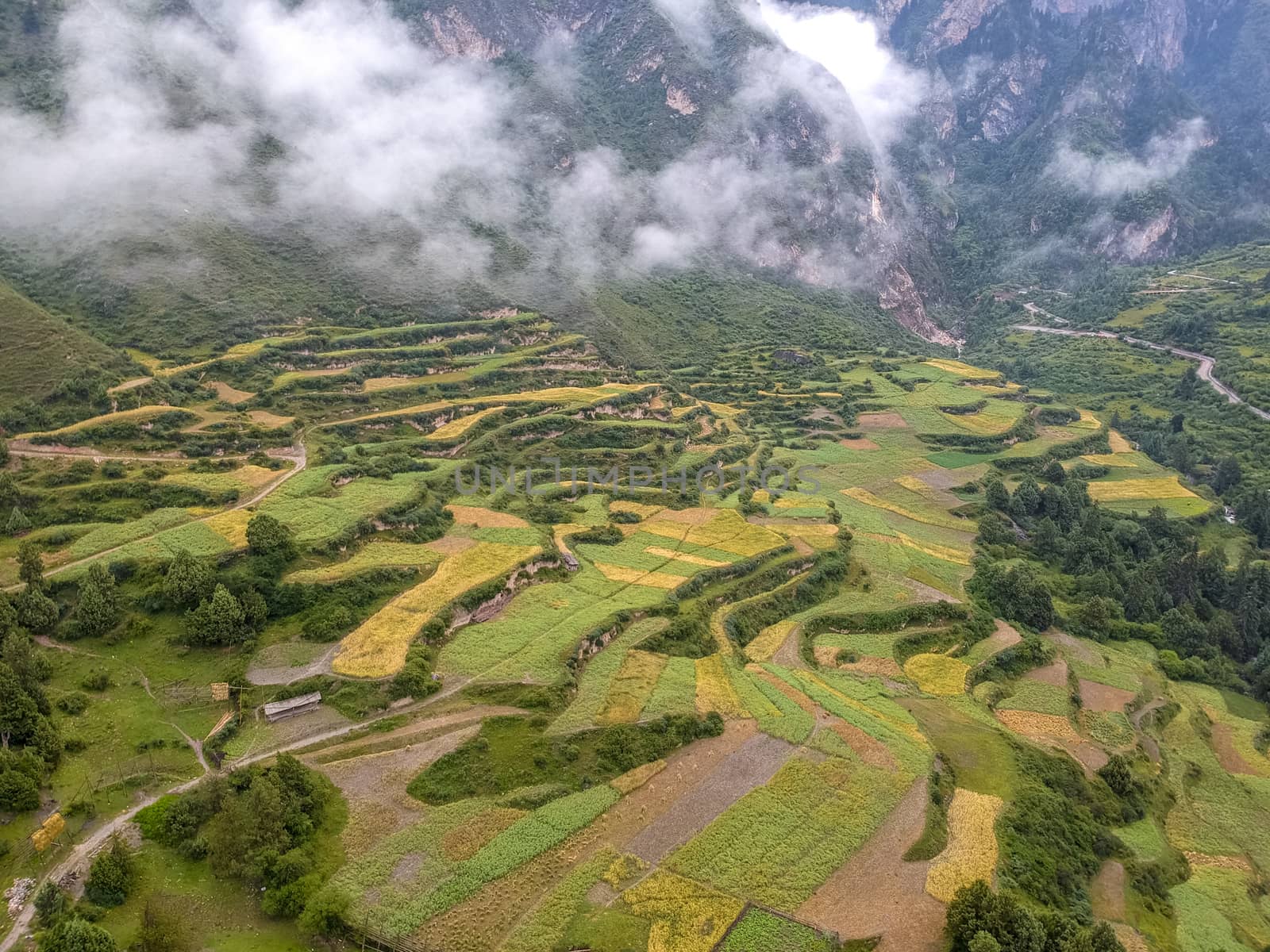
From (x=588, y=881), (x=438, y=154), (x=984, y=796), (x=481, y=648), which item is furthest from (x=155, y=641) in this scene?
(x=438, y=154)

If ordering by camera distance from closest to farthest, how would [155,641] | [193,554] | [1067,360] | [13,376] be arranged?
[155,641]
[193,554]
[13,376]
[1067,360]

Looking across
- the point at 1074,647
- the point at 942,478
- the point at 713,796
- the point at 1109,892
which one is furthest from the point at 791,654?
the point at 942,478

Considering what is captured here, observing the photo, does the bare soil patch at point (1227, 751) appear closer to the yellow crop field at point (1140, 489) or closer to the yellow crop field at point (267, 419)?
the yellow crop field at point (1140, 489)

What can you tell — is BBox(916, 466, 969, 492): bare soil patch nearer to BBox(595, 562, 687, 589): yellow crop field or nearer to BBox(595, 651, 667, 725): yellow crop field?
BBox(595, 562, 687, 589): yellow crop field

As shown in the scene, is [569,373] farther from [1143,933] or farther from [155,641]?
Result: [1143,933]

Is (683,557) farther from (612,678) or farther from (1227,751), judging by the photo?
(1227,751)

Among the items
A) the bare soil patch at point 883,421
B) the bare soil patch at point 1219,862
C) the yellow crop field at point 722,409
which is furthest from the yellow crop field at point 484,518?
the bare soil patch at point 883,421

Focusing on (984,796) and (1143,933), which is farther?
(984,796)
